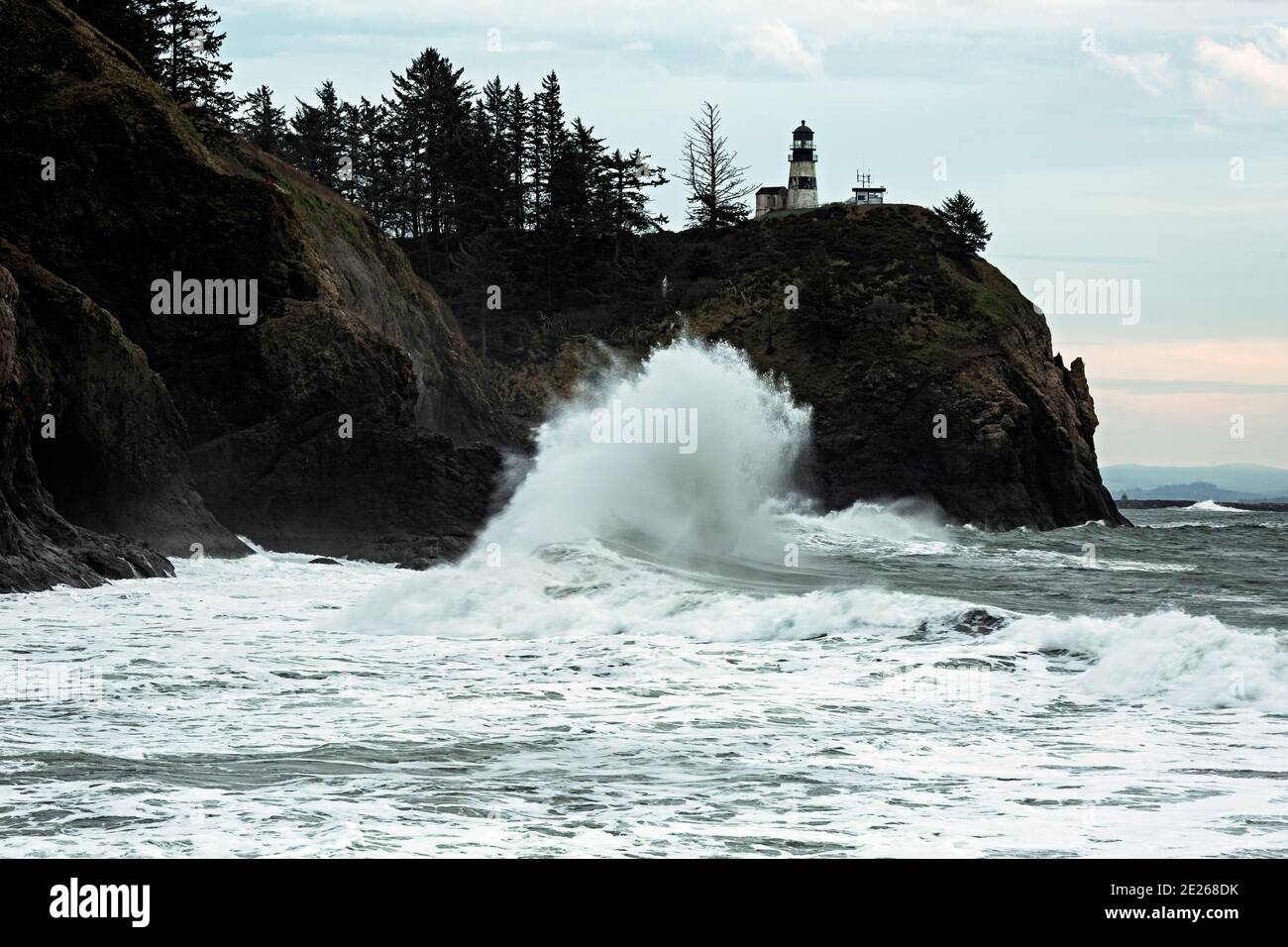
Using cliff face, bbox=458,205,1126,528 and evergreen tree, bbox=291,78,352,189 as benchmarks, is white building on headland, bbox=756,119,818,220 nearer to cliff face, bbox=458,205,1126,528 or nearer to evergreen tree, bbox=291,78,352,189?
cliff face, bbox=458,205,1126,528

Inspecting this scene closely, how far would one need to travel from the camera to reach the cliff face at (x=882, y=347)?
2243 inches

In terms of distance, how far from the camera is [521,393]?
64.4 metres

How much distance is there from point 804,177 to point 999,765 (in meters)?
79.3

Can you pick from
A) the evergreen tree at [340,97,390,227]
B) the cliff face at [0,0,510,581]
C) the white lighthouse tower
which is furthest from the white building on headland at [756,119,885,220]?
the cliff face at [0,0,510,581]

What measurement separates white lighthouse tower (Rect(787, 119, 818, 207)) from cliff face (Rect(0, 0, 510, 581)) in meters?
55.5

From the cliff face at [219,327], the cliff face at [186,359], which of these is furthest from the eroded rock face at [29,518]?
the cliff face at [219,327]

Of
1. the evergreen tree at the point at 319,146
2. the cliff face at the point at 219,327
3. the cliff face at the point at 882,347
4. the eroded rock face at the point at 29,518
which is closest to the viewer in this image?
the eroded rock face at the point at 29,518

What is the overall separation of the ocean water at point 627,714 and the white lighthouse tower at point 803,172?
6259cm

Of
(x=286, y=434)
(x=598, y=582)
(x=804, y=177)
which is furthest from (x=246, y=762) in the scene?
(x=804, y=177)

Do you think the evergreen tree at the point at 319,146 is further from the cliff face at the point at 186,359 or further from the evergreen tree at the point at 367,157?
the cliff face at the point at 186,359

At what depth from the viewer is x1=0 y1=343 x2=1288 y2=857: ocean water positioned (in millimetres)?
7961

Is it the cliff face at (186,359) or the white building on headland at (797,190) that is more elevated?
the white building on headland at (797,190)

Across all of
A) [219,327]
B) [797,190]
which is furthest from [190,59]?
[797,190]
